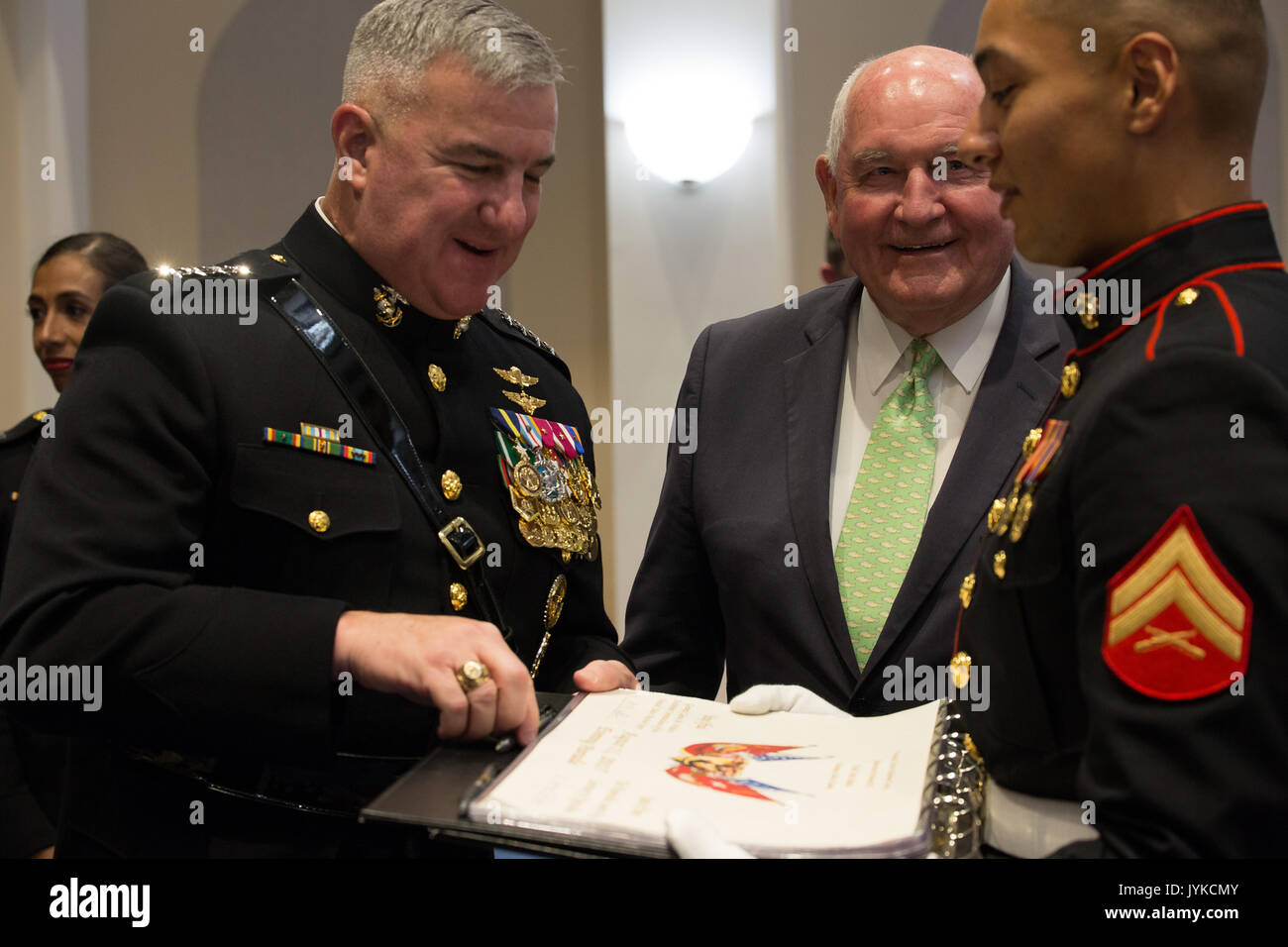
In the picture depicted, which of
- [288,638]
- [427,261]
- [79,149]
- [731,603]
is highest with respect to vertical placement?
[79,149]

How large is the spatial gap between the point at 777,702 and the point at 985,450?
0.70 meters

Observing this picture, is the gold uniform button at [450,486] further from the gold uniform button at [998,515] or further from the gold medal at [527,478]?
the gold uniform button at [998,515]

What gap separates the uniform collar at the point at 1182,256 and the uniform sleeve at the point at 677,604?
1096 millimetres

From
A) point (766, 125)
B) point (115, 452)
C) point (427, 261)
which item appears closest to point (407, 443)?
point (427, 261)

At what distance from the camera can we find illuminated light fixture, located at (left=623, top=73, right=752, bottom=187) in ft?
14.7

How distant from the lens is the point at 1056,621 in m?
1.10

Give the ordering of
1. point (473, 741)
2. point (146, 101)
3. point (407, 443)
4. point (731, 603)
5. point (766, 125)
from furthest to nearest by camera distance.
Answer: point (146, 101) → point (766, 125) → point (731, 603) → point (407, 443) → point (473, 741)

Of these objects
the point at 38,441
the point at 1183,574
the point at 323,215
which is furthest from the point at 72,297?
the point at 1183,574

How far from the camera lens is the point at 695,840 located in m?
0.98

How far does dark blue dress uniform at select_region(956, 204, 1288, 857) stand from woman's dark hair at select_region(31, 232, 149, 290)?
2953 mm

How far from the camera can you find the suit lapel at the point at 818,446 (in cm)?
190
